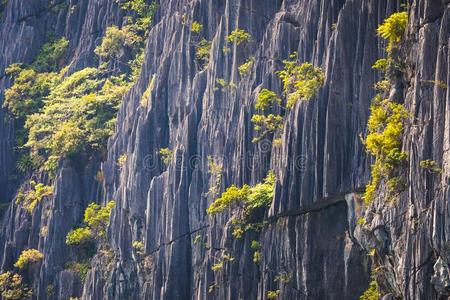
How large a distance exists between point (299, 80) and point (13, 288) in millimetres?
22016

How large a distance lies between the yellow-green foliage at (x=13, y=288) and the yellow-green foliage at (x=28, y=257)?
2.25 ft

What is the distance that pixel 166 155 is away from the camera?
5541 cm

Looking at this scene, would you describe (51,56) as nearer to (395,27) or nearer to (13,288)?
(13,288)

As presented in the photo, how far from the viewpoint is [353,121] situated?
4391 cm

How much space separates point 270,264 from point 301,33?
8.71m

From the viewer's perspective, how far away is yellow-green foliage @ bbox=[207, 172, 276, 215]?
156 feet

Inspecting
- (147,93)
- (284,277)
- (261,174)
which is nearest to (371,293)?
(284,277)

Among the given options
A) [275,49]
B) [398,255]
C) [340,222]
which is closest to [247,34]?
[275,49]

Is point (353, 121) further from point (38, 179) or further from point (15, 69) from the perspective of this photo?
point (15, 69)

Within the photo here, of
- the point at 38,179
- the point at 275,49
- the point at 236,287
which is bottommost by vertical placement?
the point at 236,287

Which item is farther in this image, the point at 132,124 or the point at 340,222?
the point at 132,124

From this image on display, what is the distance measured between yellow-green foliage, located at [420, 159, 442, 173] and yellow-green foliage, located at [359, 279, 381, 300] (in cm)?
559

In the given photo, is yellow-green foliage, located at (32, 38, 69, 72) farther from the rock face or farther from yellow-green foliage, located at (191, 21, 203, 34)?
yellow-green foliage, located at (191, 21, 203, 34)

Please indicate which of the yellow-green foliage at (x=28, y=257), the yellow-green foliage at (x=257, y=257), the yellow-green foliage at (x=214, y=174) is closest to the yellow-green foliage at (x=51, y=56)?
the yellow-green foliage at (x=28, y=257)
